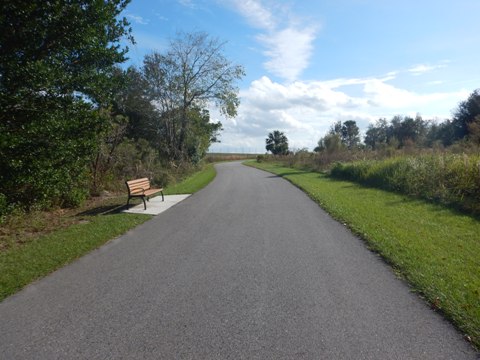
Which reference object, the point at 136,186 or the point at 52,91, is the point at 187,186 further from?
the point at 52,91

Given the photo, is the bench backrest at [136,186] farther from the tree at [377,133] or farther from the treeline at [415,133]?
the tree at [377,133]

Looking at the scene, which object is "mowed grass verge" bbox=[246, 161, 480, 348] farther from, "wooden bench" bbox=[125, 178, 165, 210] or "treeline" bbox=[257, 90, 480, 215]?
"wooden bench" bbox=[125, 178, 165, 210]

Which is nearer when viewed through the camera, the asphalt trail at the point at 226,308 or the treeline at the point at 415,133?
the asphalt trail at the point at 226,308

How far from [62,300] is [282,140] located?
3261 inches

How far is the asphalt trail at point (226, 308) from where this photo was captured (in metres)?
3.17

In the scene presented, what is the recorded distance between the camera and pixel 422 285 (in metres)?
4.46

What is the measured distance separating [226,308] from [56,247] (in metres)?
4.33

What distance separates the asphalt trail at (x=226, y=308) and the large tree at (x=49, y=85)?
3.28 m

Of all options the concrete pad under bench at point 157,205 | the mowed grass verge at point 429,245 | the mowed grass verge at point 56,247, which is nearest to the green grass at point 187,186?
the concrete pad under bench at point 157,205

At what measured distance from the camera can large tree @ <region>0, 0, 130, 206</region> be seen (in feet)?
25.2

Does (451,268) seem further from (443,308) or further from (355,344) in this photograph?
(355,344)

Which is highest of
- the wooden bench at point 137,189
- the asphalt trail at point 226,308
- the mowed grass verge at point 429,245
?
the wooden bench at point 137,189

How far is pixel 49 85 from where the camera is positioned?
7.98m

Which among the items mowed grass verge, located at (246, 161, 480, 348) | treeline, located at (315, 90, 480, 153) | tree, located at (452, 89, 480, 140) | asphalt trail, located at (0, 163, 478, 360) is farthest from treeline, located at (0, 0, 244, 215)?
tree, located at (452, 89, 480, 140)
